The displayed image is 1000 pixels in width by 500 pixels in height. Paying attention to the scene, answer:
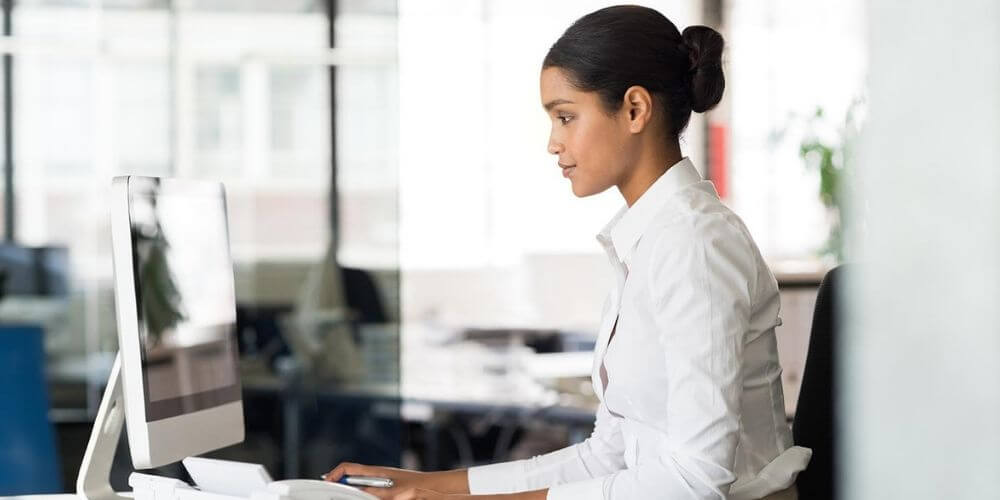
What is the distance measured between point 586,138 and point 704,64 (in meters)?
0.19

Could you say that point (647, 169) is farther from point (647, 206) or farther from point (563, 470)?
point (563, 470)

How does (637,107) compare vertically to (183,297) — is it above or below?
above

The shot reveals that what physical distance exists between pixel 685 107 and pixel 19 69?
326 cm

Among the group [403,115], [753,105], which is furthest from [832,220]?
[753,105]

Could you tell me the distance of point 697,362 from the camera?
4.51ft

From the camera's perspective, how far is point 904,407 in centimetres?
68

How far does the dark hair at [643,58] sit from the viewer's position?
1.57 meters

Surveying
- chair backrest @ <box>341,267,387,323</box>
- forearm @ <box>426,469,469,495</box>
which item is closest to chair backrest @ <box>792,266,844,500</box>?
forearm @ <box>426,469,469,495</box>

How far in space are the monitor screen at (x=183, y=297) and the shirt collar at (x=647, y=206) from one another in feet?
2.11

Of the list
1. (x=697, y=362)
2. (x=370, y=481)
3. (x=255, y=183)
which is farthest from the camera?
(x=255, y=183)

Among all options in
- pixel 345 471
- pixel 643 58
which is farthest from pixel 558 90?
pixel 345 471

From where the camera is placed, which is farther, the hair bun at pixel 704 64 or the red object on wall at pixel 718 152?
the red object on wall at pixel 718 152

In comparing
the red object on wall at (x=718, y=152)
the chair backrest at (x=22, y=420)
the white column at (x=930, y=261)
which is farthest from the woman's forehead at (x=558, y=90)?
the red object on wall at (x=718, y=152)

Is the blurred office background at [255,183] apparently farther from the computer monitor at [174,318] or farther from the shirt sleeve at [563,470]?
the computer monitor at [174,318]
